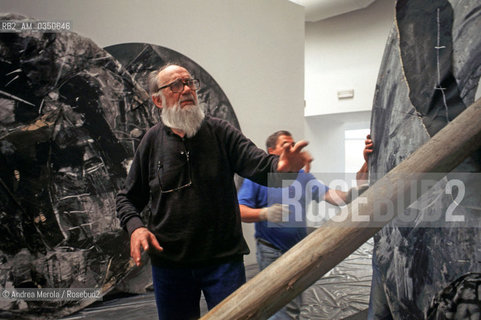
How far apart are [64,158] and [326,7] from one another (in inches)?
92.0

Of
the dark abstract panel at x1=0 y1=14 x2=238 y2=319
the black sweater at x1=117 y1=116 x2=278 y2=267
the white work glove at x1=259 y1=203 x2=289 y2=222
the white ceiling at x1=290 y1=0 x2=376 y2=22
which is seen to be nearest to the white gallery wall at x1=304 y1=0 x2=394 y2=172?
the white ceiling at x1=290 y1=0 x2=376 y2=22

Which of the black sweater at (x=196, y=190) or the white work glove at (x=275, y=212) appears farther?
the white work glove at (x=275, y=212)

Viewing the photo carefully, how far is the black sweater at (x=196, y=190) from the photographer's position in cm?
115

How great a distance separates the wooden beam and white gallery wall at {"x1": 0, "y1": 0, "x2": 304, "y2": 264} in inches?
82.7

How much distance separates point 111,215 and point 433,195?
185 centimetres

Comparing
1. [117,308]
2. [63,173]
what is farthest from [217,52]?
[117,308]

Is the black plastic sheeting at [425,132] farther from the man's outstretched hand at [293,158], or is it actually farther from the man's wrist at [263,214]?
the man's wrist at [263,214]

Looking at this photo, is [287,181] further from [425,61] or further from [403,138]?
[425,61]

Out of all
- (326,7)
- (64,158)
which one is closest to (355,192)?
(64,158)

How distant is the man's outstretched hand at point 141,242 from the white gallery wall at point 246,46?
1729 mm

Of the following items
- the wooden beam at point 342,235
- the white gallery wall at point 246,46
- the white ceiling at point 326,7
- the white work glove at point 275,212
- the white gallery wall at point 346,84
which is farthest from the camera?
the white ceiling at point 326,7

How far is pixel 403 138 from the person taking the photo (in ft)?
3.62

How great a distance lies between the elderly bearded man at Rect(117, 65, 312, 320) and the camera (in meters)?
1.15
